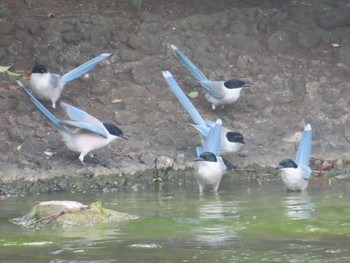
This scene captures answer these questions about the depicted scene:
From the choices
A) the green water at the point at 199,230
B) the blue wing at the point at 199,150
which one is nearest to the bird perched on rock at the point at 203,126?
the blue wing at the point at 199,150

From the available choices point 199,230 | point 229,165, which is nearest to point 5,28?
point 229,165

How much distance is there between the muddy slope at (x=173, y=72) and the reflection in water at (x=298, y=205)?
1.60 m

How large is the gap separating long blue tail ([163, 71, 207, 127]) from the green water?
4.24 ft

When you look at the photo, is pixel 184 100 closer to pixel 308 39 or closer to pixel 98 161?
pixel 98 161

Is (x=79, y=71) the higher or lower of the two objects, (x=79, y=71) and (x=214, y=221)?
the higher

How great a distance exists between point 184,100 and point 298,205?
298 cm

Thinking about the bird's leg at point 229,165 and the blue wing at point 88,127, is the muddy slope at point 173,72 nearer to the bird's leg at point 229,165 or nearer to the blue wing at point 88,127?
the bird's leg at point 229,165

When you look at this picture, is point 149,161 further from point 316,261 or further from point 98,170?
point 316,261

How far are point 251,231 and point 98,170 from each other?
11.8 feet

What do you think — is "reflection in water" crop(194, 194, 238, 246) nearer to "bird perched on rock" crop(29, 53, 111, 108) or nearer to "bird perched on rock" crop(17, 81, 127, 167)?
"bird perched on rock" crop(17, 81, 127, 167)

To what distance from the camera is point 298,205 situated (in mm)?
10875

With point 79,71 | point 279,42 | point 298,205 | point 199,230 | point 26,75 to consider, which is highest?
point 279,42

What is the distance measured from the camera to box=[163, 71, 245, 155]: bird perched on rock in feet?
42.2

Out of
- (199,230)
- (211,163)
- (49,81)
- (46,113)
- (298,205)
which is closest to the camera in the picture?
(199,230)
